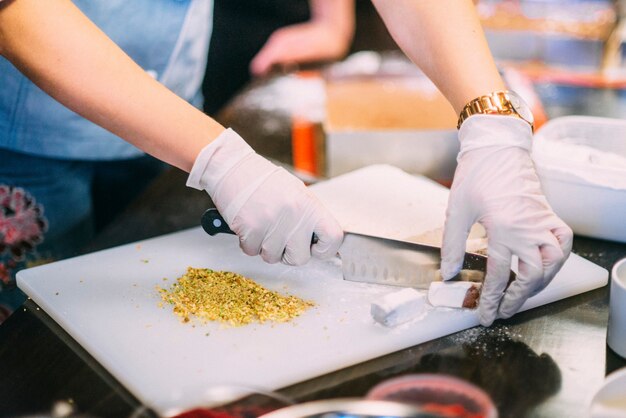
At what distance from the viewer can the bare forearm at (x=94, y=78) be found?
1179 millimetres

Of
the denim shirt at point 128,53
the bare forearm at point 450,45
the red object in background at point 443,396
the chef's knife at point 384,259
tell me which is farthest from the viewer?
the denim shirt at point 128,53

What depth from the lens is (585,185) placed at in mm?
1426

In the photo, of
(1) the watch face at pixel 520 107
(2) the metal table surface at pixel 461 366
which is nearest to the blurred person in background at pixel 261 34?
(1) the watch face at pixel 520 107

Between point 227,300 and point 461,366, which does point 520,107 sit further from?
point 227,300

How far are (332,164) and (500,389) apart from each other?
3.12 feet

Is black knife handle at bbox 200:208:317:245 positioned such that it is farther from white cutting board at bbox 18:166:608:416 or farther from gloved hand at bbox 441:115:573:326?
gloved hand at bbox 441:115:573:326

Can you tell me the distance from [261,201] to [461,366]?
427mm

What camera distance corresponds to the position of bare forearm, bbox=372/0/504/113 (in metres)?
1.38

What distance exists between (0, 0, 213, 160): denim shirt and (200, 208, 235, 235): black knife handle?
1.86 ft

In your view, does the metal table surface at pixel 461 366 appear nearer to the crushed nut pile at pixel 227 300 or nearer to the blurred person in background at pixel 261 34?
the crushed nut pile at pixel 227 300

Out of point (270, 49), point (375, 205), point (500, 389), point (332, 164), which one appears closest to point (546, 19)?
point (270, 49)

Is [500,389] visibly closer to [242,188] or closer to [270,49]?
[242,188]

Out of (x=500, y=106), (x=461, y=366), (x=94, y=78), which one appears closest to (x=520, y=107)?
(x=500, y=106)

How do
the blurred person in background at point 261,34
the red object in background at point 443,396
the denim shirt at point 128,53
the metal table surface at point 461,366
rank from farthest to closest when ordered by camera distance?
the blurred person in background at point 261,34 → the denim shirt at point 128,53 → the metal table surface at point 461,366 → the red object in background at point 443,396
